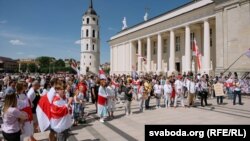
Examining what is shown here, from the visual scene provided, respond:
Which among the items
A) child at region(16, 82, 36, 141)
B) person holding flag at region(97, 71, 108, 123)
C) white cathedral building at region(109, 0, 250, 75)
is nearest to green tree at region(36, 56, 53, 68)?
white cathedral building at region(109, 0, 250, 75)

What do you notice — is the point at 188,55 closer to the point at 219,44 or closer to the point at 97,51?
the point at 219,44

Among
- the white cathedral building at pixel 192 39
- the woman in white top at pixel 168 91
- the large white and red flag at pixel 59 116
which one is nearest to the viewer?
the large white and red flag at pixel 59 116

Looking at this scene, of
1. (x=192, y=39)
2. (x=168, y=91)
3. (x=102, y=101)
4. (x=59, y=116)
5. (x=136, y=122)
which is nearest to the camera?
(x=59, y=116)

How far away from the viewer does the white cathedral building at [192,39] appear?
2336 cm

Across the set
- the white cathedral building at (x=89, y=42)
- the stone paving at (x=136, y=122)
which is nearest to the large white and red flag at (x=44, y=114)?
the stone paving at (x=136, y=122)

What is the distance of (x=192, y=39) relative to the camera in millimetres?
37688

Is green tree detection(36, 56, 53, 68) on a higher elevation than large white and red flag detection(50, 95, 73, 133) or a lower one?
higher

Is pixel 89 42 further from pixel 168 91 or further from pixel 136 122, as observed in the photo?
pixel 136 122

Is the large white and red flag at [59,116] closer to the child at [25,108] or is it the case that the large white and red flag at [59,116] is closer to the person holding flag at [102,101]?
the child at [25,108]

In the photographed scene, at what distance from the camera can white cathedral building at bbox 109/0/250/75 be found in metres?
23.4

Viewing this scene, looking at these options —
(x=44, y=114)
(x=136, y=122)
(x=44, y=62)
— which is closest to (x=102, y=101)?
(x=136, y=122)

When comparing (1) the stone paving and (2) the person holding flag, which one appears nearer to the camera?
(1) the stone paving

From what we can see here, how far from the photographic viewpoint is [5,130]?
516 centimetres

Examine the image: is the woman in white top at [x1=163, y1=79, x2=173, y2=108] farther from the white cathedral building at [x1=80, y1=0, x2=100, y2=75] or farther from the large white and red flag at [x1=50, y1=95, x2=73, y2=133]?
the white cathedral building at [x1=80, y1=0, x2=100, y2=75]
